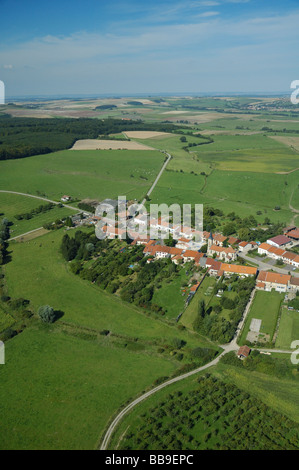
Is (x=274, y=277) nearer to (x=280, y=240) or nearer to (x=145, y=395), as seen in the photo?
(x=280, y=240)

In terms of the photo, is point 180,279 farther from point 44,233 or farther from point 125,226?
point 44,233

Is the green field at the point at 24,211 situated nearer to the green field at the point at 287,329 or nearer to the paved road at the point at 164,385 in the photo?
the paved road at the point at 164,385

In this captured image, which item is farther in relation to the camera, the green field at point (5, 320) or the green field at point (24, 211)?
the green field at point (24, 211)

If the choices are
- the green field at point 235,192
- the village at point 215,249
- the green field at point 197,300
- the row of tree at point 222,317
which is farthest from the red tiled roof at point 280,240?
the green field at point 197,300

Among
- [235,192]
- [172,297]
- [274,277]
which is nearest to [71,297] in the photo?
[172,297]
